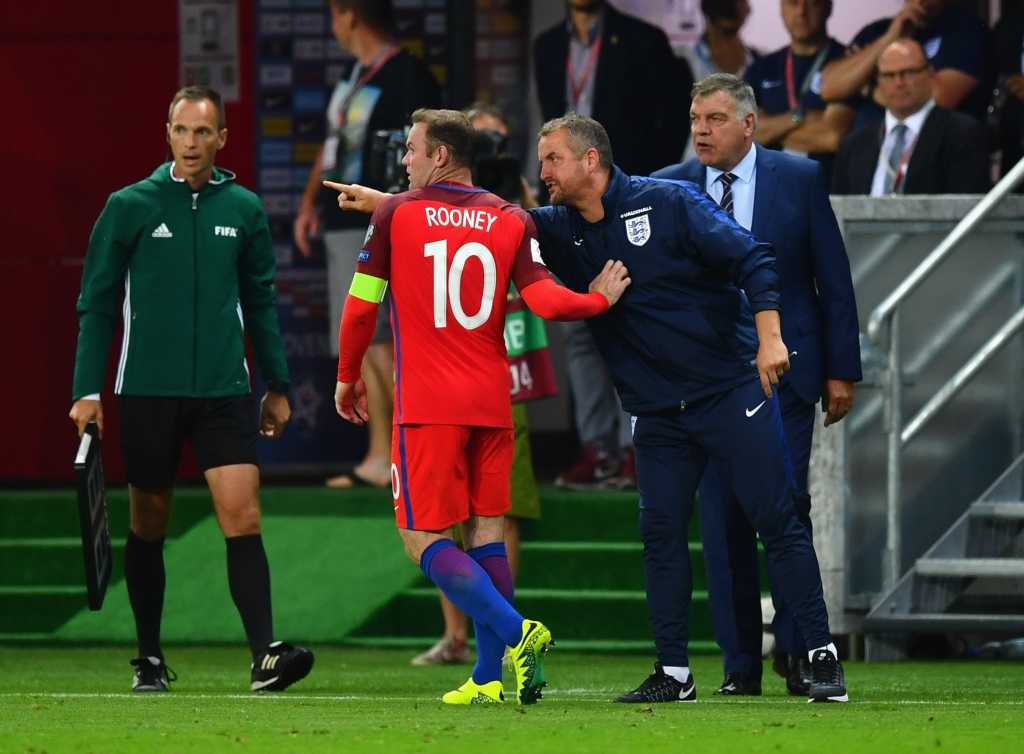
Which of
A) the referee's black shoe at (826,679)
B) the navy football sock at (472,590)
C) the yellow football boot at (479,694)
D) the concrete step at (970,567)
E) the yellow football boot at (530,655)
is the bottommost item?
the concrete step at (970,567)

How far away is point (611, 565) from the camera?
10.1m

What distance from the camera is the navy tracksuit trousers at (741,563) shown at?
7.17 m

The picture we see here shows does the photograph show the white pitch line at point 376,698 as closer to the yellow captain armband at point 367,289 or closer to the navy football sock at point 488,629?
the navy football sock at point 488,629

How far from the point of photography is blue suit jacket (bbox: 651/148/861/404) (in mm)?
7098

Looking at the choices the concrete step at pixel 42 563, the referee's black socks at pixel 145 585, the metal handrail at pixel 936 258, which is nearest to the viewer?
the referee's black socks at pixel 145 585

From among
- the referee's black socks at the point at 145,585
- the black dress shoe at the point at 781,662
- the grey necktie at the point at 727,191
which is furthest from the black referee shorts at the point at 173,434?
the black dress shoe at the point at 781,662

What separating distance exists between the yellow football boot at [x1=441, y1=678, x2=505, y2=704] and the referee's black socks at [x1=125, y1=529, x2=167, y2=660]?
1.52 m

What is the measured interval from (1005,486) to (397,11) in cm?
506

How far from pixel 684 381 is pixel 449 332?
76 centimetres

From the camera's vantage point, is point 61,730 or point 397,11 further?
point 397,11

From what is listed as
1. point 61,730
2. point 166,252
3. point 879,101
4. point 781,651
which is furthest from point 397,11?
point 61,730

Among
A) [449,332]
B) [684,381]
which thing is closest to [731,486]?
[684,381]

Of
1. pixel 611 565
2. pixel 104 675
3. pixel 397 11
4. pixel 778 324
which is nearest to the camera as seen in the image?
pixel 778 324

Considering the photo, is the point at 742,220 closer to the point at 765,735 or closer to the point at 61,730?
the point at 765,735
